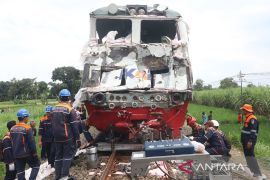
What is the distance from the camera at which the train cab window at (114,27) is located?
1093cm

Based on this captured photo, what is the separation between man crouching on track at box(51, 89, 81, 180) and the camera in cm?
730

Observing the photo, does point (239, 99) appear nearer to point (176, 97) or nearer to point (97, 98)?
point (176, 97)

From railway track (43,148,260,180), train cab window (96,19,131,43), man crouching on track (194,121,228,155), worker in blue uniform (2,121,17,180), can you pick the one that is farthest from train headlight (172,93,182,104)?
worker in blue uniform (2,121,17,180)

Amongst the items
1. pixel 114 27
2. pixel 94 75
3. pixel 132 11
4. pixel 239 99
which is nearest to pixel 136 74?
pixel 94 75

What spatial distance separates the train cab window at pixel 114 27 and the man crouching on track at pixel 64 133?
4019 mm

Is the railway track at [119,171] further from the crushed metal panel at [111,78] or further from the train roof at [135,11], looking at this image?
the train roof at [135,11]

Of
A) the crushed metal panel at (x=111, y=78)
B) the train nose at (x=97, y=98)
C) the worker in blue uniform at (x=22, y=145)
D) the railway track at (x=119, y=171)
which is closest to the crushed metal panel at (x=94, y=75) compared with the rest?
the crushed metal panel at (x=111, y=78)

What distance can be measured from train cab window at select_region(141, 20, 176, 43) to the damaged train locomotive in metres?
0.03

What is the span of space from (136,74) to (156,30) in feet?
7.22

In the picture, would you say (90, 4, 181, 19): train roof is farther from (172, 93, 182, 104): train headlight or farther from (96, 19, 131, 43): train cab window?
(172, 93, 182, 104): train headlight

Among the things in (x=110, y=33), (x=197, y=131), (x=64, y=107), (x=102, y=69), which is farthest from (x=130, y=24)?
(x=64, y=107)

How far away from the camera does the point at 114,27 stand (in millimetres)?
11414

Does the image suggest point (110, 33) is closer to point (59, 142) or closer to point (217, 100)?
point (59, 142)

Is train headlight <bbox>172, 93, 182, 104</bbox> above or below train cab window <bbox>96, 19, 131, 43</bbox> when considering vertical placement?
below
